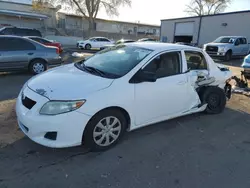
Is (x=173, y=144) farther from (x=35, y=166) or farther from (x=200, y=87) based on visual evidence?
(x=35, y=166)

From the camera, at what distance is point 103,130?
3.22 metres

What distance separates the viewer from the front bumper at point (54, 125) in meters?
2.84

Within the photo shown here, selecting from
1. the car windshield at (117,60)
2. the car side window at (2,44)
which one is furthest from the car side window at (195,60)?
the car side window at (2,44)

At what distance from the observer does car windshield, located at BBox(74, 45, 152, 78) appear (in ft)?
11.6

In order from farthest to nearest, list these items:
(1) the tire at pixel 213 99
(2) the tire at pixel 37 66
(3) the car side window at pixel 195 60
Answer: (2) the tire at pixel 37 66
(1) the tire at pixel 213 99
(3) the car side window at pixel 195 60

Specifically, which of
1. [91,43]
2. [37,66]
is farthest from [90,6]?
[37,66]

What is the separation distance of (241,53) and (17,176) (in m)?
19.6

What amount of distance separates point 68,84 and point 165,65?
1725 mm

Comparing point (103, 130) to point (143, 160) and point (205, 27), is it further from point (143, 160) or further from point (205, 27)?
point (205, 27)

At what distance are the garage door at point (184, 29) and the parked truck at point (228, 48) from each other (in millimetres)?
10545

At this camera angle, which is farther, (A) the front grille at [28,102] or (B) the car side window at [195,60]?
(B) the car side window at [195,60]

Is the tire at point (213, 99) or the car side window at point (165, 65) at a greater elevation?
the car side window at point (165, 65)

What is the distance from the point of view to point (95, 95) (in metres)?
2.99

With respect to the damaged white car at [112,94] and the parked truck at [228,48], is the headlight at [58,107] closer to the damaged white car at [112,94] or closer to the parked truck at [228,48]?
the damaged white car at [112,94]
